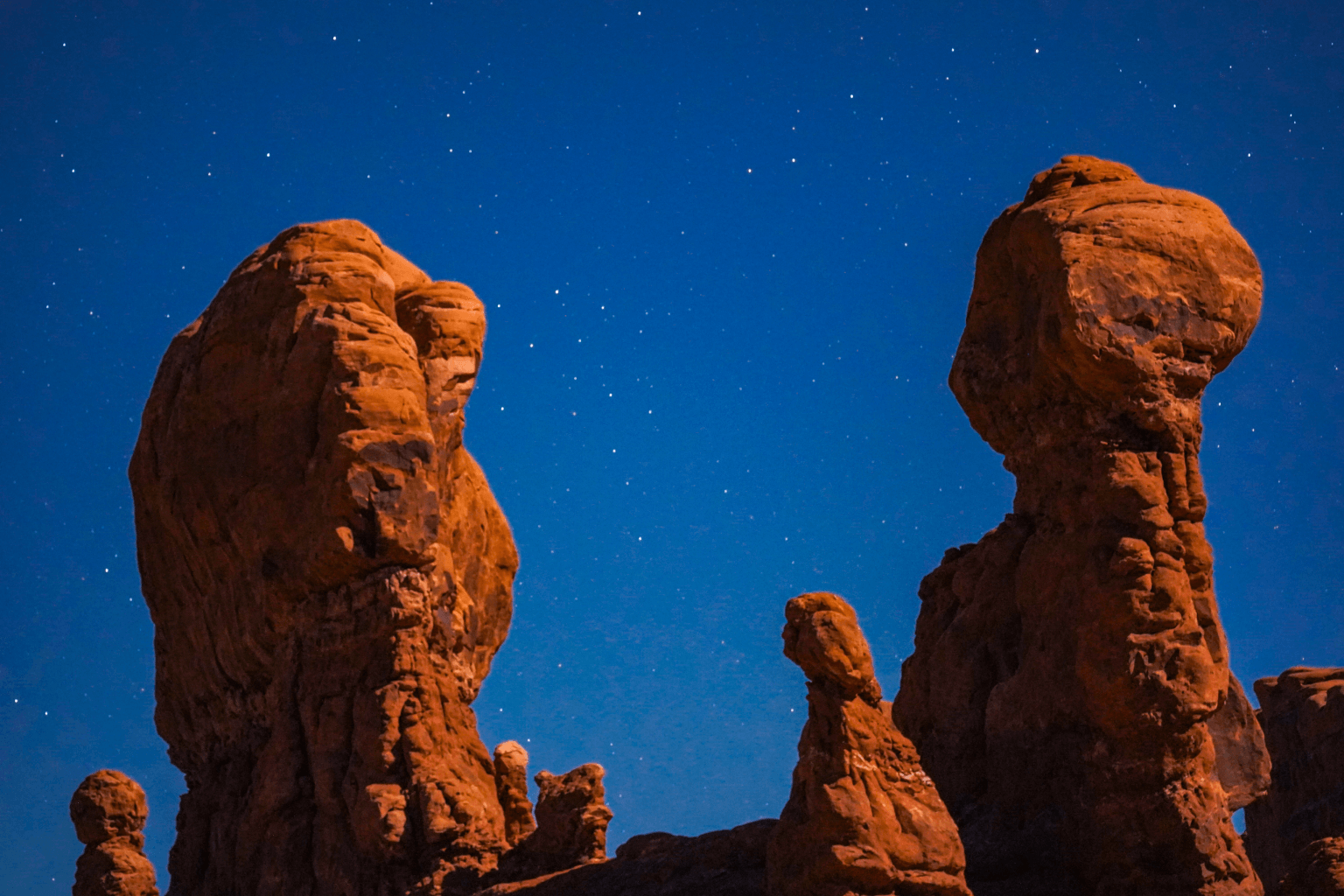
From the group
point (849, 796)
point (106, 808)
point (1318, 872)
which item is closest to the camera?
point (849, 796)

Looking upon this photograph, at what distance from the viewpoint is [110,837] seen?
84.4ft

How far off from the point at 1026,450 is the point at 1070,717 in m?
3.37

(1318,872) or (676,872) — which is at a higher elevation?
(676,872)

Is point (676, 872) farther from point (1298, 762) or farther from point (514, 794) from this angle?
point (1298, 762)

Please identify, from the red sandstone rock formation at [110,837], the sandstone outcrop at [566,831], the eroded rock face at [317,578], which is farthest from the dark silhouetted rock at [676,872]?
the red sandstone rock formation at [110,837]

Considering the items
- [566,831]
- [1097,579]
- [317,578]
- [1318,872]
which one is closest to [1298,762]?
[1318,872]

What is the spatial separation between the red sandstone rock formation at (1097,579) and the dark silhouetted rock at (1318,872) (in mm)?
792

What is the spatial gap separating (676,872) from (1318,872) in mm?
6602

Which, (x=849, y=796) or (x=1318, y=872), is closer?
(x=849, y=796)

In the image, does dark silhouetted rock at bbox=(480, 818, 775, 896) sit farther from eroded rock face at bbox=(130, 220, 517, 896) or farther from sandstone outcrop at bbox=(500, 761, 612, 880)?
eroded rock face at bbox=(130, 220, 517, 896)

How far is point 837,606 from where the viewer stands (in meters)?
17.8

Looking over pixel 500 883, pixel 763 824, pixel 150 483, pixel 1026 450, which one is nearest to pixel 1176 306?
pixel 1026 450

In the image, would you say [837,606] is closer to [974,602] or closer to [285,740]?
[974,602]

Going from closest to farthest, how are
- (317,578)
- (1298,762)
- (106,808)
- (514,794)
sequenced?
1. (317,578)
2. (514,794)
3. (106,808)
4. (1298,762)
